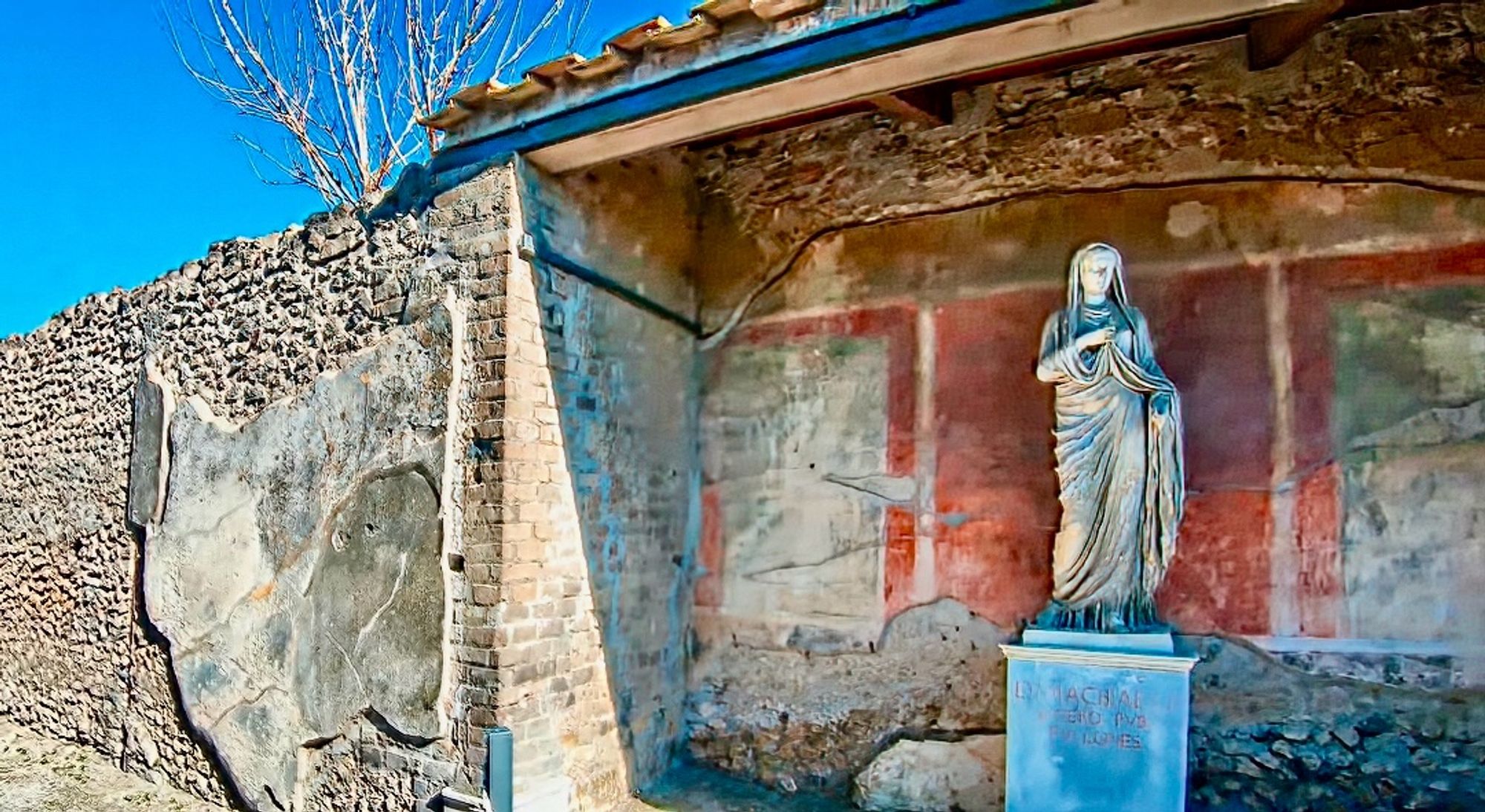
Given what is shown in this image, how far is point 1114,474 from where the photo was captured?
418 cm

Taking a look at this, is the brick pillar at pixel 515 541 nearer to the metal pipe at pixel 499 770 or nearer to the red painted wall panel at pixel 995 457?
the metal pipe at pixel 499 770

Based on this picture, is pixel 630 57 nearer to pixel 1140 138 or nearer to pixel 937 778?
pixel 1140 138

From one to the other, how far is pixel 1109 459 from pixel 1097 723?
3.78 feet

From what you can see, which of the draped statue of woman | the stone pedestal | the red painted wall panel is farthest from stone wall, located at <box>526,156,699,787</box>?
the draped statue of woman

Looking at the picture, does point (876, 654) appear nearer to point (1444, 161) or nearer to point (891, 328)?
point (891, 328)

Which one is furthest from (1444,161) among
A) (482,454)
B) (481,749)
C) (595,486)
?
(481,749)

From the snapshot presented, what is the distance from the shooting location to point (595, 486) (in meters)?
4.92

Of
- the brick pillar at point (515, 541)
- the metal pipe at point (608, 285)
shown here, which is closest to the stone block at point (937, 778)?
the brick pillar at point (515, 541)

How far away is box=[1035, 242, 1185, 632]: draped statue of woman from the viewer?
412cm

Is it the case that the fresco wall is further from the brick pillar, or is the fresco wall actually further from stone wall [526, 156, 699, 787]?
the brick pillar

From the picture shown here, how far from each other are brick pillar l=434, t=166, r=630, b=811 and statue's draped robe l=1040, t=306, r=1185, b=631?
2377 millimetres

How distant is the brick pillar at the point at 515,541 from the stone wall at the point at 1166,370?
3.90 ft

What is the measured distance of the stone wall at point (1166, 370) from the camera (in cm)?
411

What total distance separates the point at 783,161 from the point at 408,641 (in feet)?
10.9
